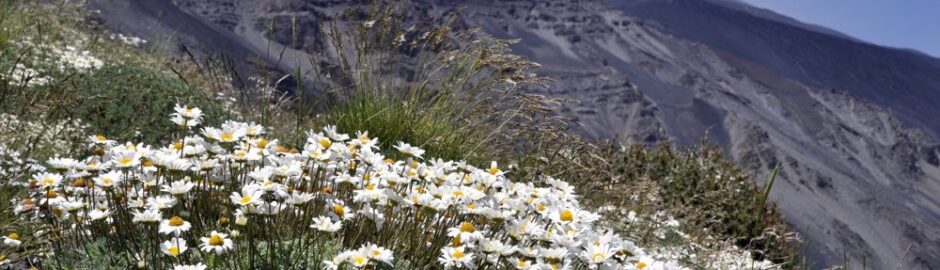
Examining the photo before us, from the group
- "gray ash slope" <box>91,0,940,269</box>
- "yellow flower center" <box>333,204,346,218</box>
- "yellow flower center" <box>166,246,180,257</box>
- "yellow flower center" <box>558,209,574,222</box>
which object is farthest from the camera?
"gray ash slope" <box>91,0,940,269</box>

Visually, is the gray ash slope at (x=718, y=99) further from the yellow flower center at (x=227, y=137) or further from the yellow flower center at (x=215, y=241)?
the yellow flower center at (x=215, y=241)

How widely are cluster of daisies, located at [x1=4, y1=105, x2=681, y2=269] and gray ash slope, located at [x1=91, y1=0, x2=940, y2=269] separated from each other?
4547 centimetres

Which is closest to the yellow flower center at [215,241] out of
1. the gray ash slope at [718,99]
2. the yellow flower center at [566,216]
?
the yellow flower center at [566,216]

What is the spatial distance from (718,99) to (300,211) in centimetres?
11155

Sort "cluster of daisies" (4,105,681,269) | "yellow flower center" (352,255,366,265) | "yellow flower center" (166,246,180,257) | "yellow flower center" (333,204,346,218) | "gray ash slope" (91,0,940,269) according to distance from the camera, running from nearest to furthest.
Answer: "yellow flower center" (352,255,366,265)
"yellow flower center" (166,246,180,257)
"cluster of daisies" (4,105,681,269)
"yellow flower center" (333,204,346,218)
"gray ash slope" (91,0,940,269)

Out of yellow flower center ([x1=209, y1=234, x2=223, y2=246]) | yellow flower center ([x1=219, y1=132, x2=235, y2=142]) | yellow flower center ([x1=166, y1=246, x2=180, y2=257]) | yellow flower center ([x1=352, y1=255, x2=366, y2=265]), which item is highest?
yellow flower center ([x1=219, y1=132, x2=235, y2=142])

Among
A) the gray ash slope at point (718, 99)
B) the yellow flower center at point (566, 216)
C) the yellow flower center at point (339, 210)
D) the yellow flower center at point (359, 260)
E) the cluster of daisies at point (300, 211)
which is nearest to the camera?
the yellow flower center at point (359, 260)

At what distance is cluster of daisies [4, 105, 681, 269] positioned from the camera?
2.74m

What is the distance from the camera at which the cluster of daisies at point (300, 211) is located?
274cm

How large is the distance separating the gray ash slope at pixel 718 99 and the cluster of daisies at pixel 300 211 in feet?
149

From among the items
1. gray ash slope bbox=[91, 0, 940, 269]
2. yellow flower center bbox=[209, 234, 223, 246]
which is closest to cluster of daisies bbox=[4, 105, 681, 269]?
yellow flower center bbox=[209, 234, 223, 246]

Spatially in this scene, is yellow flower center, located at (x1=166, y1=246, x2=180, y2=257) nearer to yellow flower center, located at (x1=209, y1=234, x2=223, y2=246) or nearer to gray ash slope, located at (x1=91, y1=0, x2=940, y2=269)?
yellow flower center, located at (x1=209, y1=234, x2=223, y2=246)

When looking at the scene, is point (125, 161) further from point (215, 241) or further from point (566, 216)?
point (566, 216)

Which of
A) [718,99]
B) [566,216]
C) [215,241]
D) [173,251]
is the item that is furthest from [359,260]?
[718,99]
